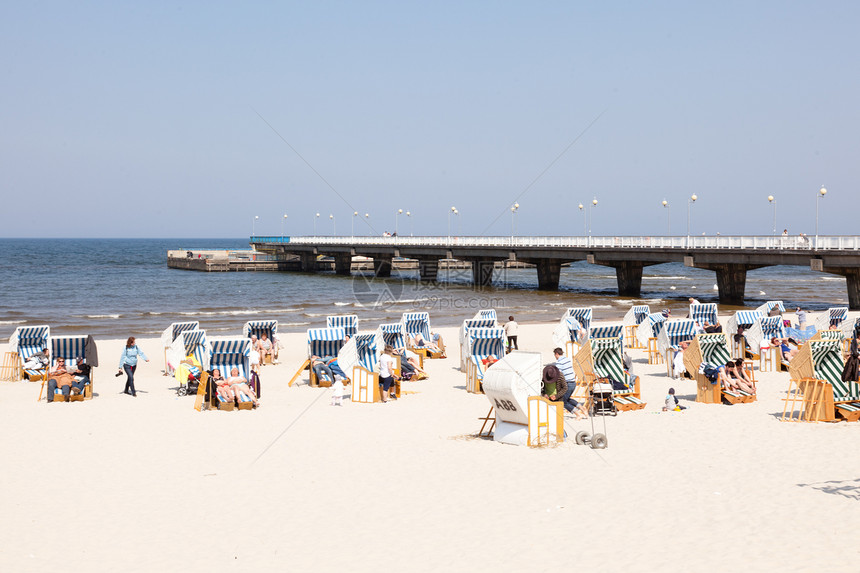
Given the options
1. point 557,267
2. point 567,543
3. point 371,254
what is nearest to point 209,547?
point 567,543

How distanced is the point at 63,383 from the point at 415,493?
819 cm

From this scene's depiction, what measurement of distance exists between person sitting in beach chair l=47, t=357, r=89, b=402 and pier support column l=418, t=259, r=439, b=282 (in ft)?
176

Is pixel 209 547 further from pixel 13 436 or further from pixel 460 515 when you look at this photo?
pixel 13 436

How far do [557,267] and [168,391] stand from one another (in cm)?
4332

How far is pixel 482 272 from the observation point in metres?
61.2

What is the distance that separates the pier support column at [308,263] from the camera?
78.2 meters

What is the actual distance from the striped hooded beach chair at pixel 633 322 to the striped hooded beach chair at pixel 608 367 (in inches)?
318

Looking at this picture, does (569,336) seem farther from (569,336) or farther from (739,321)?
(739,321)

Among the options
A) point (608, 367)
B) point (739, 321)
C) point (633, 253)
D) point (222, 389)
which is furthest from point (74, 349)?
point (633, 253)

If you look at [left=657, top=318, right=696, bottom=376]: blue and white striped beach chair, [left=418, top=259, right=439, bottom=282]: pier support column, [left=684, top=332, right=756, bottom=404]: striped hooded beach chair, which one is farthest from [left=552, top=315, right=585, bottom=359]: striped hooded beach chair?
Result: [left=418, top=259, right=439, bottom=282]: pier support column

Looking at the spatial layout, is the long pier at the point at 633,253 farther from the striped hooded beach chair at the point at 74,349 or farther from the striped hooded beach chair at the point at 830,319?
the striped hooded beach chair at the point at 74,349

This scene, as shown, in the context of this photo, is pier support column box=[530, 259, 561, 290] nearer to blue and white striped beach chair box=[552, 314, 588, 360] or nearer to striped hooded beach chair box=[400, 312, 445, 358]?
blue and white striped beach chair box=[552, 314, 588, 360]

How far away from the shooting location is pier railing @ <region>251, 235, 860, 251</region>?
36.1 m

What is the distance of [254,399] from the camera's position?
42.0ft
